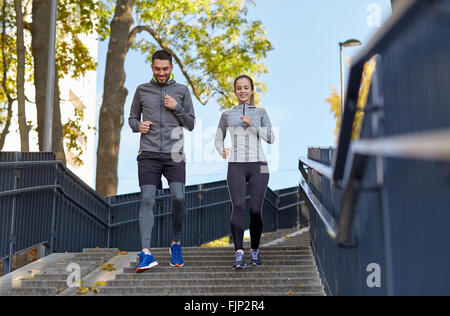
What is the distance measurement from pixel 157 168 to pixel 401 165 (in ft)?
11.2

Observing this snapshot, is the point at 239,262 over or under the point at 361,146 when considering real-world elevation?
under

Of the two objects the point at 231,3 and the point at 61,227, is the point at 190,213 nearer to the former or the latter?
the point at 61,227

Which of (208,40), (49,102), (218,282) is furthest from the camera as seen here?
(208,40)

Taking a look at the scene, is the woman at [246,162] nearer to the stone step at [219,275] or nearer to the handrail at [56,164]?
the stone step at [219,275]

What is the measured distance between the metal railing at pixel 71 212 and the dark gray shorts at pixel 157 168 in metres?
1.71

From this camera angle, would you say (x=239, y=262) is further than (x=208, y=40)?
No

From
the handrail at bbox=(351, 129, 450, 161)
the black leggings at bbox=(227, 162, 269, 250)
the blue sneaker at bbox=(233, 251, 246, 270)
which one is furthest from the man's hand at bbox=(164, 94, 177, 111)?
the handrail at bbox=(351, 129, 450, 161)

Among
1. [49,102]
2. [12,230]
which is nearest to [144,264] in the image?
[12,230]

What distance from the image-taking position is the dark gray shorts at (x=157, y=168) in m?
5.34

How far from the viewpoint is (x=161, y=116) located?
5410 mm

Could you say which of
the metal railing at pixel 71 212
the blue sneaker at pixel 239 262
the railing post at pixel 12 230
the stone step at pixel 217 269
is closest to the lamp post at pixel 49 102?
the metal railing at pixel 71 212

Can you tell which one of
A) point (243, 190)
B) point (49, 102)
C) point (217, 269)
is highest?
point (49, 102)

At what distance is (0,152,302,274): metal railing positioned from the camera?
6191 mm

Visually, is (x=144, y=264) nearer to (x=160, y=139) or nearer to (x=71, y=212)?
(x=160, y=139)
